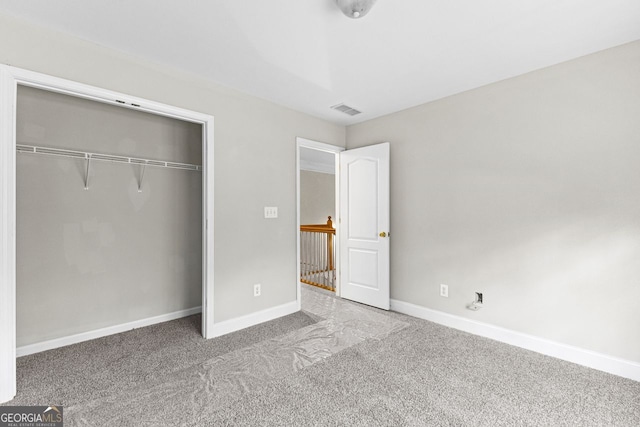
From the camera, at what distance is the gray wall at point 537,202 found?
2.19 m

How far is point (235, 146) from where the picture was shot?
3012 mm

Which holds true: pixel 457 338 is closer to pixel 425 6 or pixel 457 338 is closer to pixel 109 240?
pixel 425 6

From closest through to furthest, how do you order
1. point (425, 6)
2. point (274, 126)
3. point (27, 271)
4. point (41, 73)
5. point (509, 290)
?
point (425, 6) → point (41, 73) → point (27, 271) → point (509, 290) → point (274, 126)

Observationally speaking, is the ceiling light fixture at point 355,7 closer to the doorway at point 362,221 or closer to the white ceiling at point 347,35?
the white ceiling at point 347,35

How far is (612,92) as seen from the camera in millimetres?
2221

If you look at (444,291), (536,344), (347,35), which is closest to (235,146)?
(347,35)

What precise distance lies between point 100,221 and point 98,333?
105 centimetres

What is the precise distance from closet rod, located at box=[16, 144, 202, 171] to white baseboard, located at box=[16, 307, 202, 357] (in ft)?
5.25

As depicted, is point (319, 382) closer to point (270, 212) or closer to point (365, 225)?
point (270, 212)

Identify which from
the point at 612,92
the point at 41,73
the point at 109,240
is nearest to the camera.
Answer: the point at 41,73

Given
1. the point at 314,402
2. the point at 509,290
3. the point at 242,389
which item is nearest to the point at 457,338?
the point at 509,290

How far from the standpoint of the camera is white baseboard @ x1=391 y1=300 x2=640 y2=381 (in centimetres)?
218

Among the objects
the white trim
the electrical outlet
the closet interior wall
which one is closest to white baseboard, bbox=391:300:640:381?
the electrical outlet

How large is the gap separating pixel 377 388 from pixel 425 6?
2426mm
